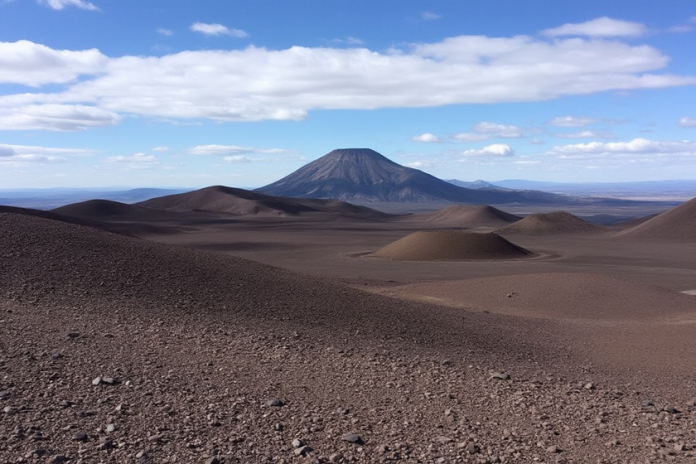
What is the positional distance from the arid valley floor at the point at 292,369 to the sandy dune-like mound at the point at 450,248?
68.7ft

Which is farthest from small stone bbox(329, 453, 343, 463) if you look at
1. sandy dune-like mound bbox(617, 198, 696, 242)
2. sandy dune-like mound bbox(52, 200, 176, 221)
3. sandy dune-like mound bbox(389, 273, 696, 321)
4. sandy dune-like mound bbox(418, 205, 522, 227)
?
sandy dune-like mound bbox(52, 200, 176, 221)

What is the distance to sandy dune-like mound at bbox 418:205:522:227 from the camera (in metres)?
94.8

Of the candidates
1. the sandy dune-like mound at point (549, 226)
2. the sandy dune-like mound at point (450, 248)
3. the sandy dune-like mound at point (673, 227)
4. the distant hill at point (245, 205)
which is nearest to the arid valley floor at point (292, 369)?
the sandy dune-like mound at point (450, 248)

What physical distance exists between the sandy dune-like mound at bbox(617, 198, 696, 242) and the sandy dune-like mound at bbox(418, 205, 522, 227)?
30660mm

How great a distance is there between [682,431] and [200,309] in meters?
7.58

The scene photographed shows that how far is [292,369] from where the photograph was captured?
333 inches

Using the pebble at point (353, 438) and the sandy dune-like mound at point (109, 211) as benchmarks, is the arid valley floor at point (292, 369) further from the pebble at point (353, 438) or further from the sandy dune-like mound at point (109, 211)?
the sandy dune-like mound at point (109, 211)

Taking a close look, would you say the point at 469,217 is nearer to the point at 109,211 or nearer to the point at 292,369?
the point at 109,211

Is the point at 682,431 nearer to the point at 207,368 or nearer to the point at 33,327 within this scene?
the point at 207,368

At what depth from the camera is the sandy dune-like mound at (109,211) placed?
90125 millimetres

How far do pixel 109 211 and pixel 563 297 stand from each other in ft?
273

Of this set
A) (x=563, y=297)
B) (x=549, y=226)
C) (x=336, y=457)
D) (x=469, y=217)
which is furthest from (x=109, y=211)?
(x=336, y=457)

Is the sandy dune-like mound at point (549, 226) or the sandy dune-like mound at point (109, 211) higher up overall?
the sandy dune-like mound at point (109, 211)

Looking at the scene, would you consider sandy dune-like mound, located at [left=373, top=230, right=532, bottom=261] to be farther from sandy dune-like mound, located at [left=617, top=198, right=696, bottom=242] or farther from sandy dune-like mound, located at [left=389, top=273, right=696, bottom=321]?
sandy dune-like mound, located at [left=617, top=198, right=696, bottom=242]
